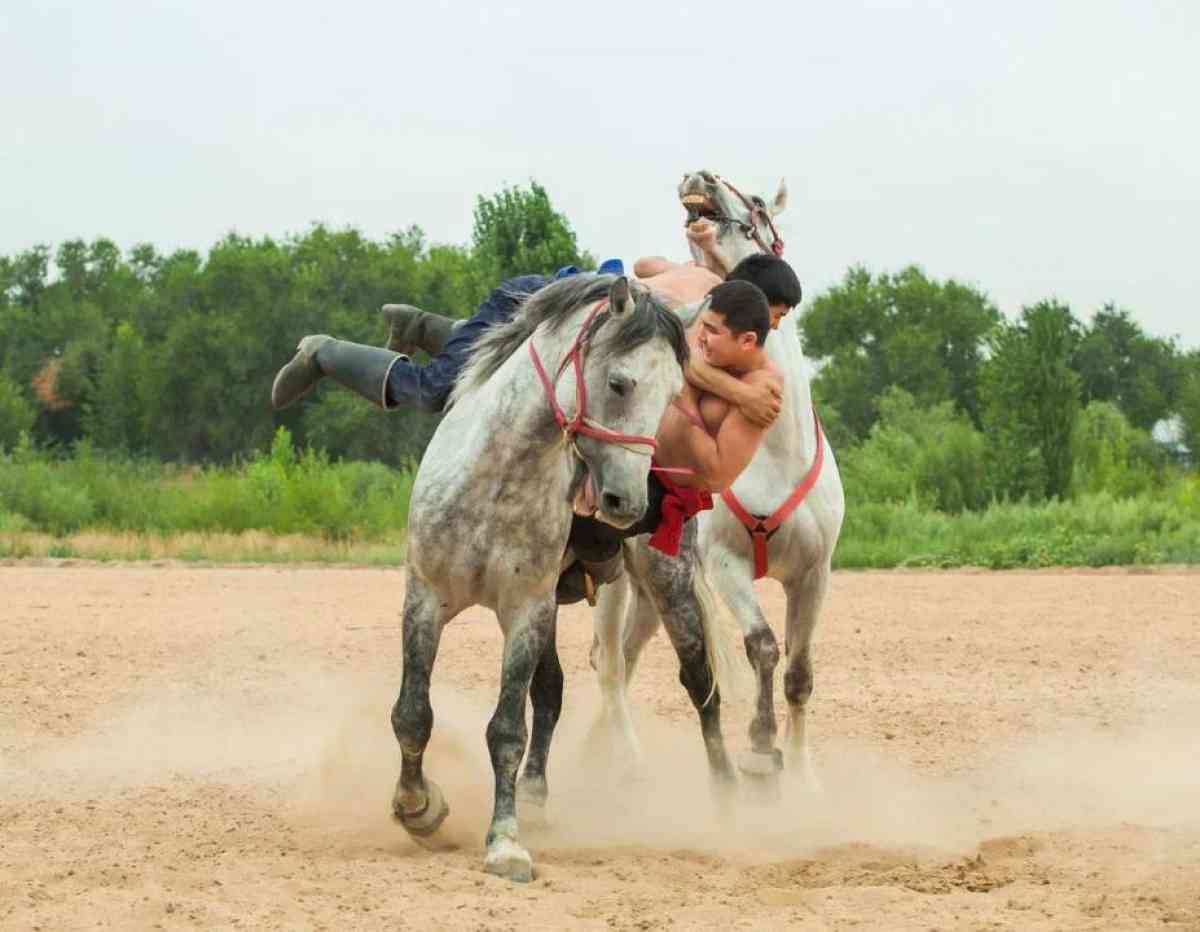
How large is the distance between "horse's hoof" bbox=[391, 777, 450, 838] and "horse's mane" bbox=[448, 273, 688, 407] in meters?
1.42

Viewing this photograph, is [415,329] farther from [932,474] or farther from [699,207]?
[932,474]

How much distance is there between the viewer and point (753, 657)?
23.9 ft

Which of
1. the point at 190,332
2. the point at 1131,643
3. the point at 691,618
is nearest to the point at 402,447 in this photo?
the point at 190,332

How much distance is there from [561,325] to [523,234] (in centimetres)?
1903

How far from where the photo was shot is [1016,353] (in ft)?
83.3

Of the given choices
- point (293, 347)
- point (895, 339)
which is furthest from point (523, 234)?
point (895, 339)

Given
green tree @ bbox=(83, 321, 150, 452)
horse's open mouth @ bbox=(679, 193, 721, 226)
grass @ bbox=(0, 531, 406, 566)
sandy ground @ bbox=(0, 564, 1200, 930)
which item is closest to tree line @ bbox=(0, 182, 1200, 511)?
green tree @ bbox=(83, 321, 150, 452)

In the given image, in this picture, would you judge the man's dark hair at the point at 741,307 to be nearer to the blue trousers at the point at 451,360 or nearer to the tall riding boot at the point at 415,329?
the blue trousers at the point at 451,360

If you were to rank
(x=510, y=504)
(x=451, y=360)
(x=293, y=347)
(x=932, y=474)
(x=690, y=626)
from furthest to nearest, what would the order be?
1. (x=293, y=347)
2. (x=932, y=474)
3. (x=690, y=626)
4. (x=451, y=360)
5. (x=510, y=504)

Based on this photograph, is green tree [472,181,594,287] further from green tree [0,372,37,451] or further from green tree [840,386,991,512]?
green tree [0,372,37,451]

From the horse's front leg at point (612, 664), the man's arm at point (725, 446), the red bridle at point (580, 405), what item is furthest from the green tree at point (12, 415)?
the red bridle at point (580, 405)

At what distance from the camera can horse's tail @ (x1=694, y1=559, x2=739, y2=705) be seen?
7.28 meters

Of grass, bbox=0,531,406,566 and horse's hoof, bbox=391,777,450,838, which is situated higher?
horse's hoof, bbox=391,777,450,838

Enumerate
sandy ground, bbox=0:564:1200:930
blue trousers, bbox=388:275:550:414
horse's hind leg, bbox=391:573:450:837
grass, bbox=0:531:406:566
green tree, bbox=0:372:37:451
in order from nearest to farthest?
sandy ground, bbox=0:564:1200:930
horse's hind leg, bbox=391:573:450:837
blue trousers, bbox=388:275:550:414
grass, bbox=0:531:406:566
green tree, bbox=0:372:37:451
